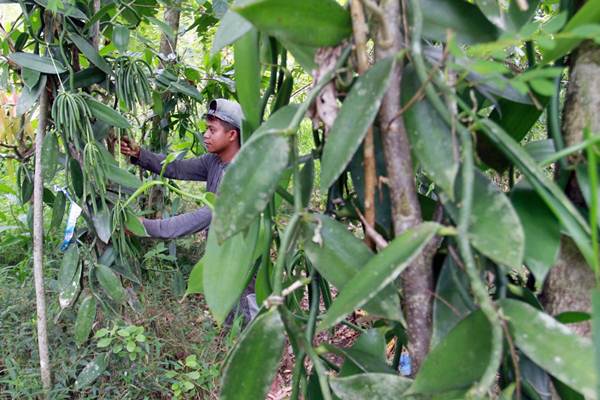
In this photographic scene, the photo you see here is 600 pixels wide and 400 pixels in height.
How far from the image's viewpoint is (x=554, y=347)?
271 mm

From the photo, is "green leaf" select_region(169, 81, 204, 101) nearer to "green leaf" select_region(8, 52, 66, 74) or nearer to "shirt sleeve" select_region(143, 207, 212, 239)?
"shirt sleeve" select_region(143, 207, 212, 239)

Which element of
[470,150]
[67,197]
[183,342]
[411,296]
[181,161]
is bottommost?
[183,342]

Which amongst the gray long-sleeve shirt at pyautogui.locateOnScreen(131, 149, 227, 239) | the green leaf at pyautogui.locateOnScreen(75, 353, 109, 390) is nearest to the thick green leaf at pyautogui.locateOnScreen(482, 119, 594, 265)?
the green leaf at pyautogui.locateOnScreen(75, 353, 109, 390)

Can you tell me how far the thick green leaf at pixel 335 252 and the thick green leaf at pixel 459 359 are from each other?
6cm

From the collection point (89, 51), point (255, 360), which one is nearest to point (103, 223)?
point (89, 51)

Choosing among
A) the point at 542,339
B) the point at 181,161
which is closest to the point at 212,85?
the point at 181,161

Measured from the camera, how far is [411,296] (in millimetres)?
349

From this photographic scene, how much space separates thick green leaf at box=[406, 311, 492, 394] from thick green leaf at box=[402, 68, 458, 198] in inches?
2.7

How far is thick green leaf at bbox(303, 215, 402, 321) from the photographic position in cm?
35

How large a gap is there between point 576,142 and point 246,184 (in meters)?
0.20

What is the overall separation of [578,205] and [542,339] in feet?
0.39

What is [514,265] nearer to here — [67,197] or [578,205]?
[578,205]

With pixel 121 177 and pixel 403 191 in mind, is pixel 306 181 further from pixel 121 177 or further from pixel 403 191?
pixel 121 177

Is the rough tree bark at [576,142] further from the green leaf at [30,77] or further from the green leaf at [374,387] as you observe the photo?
the green leaf at [30,77]
